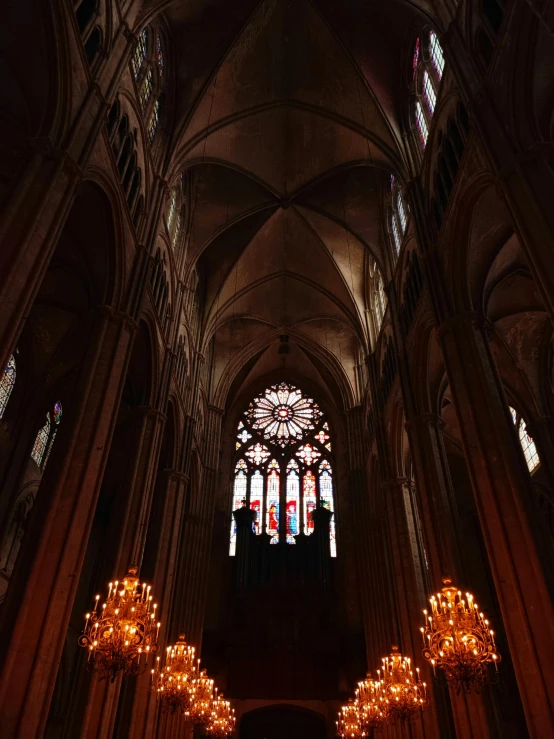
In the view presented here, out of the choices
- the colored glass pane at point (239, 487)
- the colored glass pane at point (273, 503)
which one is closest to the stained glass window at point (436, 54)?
the colored glass pane at point (273, 503)

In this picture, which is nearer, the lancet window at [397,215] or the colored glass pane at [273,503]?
the lancet window at [397,215]

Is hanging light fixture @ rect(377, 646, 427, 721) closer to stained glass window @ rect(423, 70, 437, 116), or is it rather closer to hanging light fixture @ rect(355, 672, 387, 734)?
hanging light fixture @ rect(355, 672, 387, 734)

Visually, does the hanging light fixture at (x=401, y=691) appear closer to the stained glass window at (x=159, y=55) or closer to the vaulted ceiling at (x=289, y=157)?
the vaulted ceiling at (x=289, y=157)

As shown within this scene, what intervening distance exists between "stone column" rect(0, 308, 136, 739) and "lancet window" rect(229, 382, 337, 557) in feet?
53.7

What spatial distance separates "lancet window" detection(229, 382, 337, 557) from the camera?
2678 centimetres

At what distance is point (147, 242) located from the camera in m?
15.2

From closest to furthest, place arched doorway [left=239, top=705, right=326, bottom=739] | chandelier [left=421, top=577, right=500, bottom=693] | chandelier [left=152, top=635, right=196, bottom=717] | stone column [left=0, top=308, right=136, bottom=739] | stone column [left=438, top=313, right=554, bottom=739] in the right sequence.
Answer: stone column [left=0, top=308, right=136, bottom=739]
stone column [left=438, top=313, right=554, bottom=739]
chandelier [left=421, top=577, right=500, bottom=693]
chandelier [left=152, top=635, right=196, bottom=717]
arched doorway [left=239, top=705, right=326, bottom=739]

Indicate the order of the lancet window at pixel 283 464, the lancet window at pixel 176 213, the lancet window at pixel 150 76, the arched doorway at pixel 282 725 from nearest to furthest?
1. the lancet window at pixel 150 76
2. the lancet window at pixel 176 213
3. the arched doorway at pixel 282 725
4. the lancet window at pixel 283 464

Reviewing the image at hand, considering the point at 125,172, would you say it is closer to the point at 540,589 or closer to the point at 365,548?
the point at 540,589

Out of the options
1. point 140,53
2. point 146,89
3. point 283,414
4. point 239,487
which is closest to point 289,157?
point 146,89

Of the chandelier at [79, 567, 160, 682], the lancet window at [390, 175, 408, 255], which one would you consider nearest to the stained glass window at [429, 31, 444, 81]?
the lancet window at [390, 175, 408, 255]

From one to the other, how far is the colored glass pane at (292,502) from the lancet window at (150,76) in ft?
58.0

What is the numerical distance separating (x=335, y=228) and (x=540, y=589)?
17.7 m

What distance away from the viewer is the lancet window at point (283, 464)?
26781 mm
